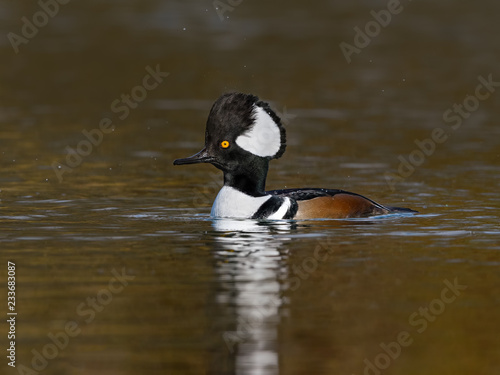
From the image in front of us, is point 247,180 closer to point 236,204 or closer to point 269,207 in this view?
point 236,204

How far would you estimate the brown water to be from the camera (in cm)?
922

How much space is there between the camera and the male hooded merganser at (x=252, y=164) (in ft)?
46.9

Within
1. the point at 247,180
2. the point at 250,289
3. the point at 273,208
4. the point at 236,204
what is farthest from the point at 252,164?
the point at 250,289

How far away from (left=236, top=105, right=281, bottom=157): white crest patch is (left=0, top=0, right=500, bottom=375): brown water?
3.23 feet

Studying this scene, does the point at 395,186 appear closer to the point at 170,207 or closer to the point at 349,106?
the point at 170,207

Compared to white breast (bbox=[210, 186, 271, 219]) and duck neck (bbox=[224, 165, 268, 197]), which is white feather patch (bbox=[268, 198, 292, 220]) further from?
duck neck (bbox=[224, 165, 268, 197])

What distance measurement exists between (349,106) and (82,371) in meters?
18.0

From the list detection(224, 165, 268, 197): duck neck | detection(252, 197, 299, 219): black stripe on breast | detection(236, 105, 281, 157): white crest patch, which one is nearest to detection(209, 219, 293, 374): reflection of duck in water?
detection(252, 197, 299, 219): black stripe on breast

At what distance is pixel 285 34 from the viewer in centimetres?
3662

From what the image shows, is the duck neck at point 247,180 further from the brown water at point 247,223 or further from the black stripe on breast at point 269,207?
the brown water at point 247,223

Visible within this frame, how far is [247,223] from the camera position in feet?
46.7

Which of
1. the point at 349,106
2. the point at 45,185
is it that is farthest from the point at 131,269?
the point at 349,106

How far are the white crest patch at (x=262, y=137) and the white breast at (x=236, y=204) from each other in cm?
56

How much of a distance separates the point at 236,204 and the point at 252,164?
0.57 meters
